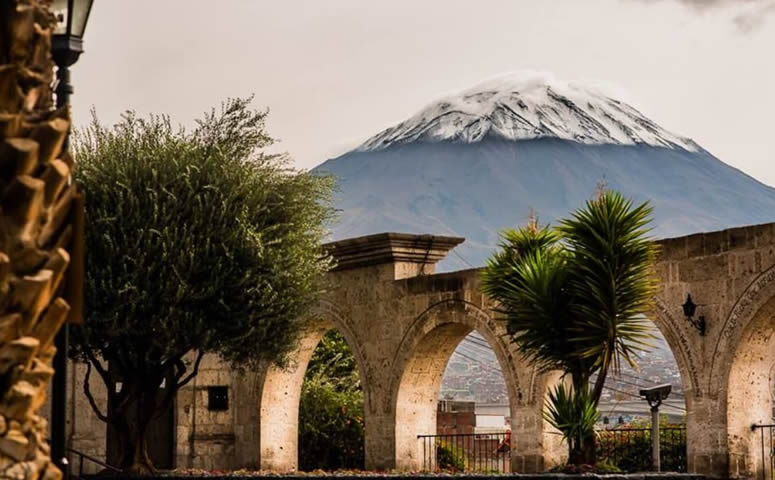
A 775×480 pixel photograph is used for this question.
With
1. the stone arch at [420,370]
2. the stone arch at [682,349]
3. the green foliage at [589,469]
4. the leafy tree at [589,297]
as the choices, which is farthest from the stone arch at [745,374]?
the stone arch at [420,370]

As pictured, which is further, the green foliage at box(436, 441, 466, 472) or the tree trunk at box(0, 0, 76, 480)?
the green foliage at box(436, 441, 466, 472)

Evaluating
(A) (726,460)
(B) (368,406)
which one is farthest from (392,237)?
(A) (726,460)

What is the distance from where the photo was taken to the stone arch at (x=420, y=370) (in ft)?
71.6

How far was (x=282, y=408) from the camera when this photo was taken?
25.6 m

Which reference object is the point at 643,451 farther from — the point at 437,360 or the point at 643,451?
the point at 437,360

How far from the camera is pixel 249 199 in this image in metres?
19.5

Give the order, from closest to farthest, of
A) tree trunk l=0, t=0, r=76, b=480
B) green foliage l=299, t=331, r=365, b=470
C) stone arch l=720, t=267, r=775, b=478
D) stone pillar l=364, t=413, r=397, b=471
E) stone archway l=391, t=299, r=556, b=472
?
tree trunk l=0, t=0, r=76, b=480, stone arch l=720, t=267, r=775, b=478, stone archway l=391, t=299, r=556, b=472, stone pillar l=364, t=413, r=397, b=471, green foliage l=299, t=331, r=365, b=470

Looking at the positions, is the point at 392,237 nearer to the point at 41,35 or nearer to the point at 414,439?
the point at 414,439

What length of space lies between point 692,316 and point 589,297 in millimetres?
3029

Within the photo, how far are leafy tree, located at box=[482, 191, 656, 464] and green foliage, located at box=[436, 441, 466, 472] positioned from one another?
1044cm

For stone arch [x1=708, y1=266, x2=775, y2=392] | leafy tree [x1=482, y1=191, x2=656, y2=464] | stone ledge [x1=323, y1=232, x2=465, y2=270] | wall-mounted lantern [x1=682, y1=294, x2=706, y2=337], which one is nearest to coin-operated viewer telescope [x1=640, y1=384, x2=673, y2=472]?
leafy tree [x1=482, y1=191, x2=656, y2=464]

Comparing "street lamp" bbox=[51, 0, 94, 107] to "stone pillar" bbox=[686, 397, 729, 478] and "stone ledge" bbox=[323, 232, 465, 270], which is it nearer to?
"stone pillar" bbox=[686, 397, 729, 478]

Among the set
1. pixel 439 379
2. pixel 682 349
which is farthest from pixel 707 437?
pixel 439 379

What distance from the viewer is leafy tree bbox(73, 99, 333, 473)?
733 inches
